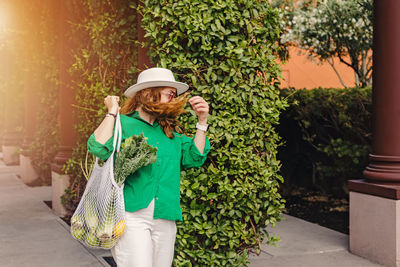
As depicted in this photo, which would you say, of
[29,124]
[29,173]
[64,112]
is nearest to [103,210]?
[64,112]

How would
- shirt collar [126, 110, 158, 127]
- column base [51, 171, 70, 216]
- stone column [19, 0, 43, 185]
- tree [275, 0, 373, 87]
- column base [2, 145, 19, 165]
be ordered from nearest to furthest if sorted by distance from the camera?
shirt collar [126, 110, 158, 127] → column base [51, 171, 70, 216] → stone column [19, 0, 43, 185] → tree [275, 0, 373, 87] → column base [2, 145, 19, 165]

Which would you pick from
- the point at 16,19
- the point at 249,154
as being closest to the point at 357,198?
the point at 249,154

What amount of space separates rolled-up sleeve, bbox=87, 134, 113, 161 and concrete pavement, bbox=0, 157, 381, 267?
101 inches

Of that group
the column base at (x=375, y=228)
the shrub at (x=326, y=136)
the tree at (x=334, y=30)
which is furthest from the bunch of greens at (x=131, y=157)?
the tree at (x=334, y=30)

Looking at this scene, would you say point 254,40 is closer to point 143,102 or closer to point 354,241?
point 143,102

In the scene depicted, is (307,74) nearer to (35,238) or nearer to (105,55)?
(105,55)

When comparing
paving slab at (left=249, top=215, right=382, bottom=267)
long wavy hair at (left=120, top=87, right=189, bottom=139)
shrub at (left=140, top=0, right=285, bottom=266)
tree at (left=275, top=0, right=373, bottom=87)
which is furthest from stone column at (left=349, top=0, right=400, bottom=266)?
tree at (left=275, top=0, right=373, bottom=87)

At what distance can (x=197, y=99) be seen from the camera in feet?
9.77

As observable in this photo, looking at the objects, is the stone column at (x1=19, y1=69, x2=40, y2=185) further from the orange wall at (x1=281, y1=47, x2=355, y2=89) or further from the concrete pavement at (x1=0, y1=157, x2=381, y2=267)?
the orange wall at (x1=281, y1=47, x2=355, y2=89)

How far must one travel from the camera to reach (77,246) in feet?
18.5

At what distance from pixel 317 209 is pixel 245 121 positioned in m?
4.76

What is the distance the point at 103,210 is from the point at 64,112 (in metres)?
6.08

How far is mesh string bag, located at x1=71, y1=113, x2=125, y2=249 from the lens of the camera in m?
2.67

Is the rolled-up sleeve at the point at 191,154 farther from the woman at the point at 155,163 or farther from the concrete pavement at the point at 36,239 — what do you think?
the concrete pavement at the point at 36,239
